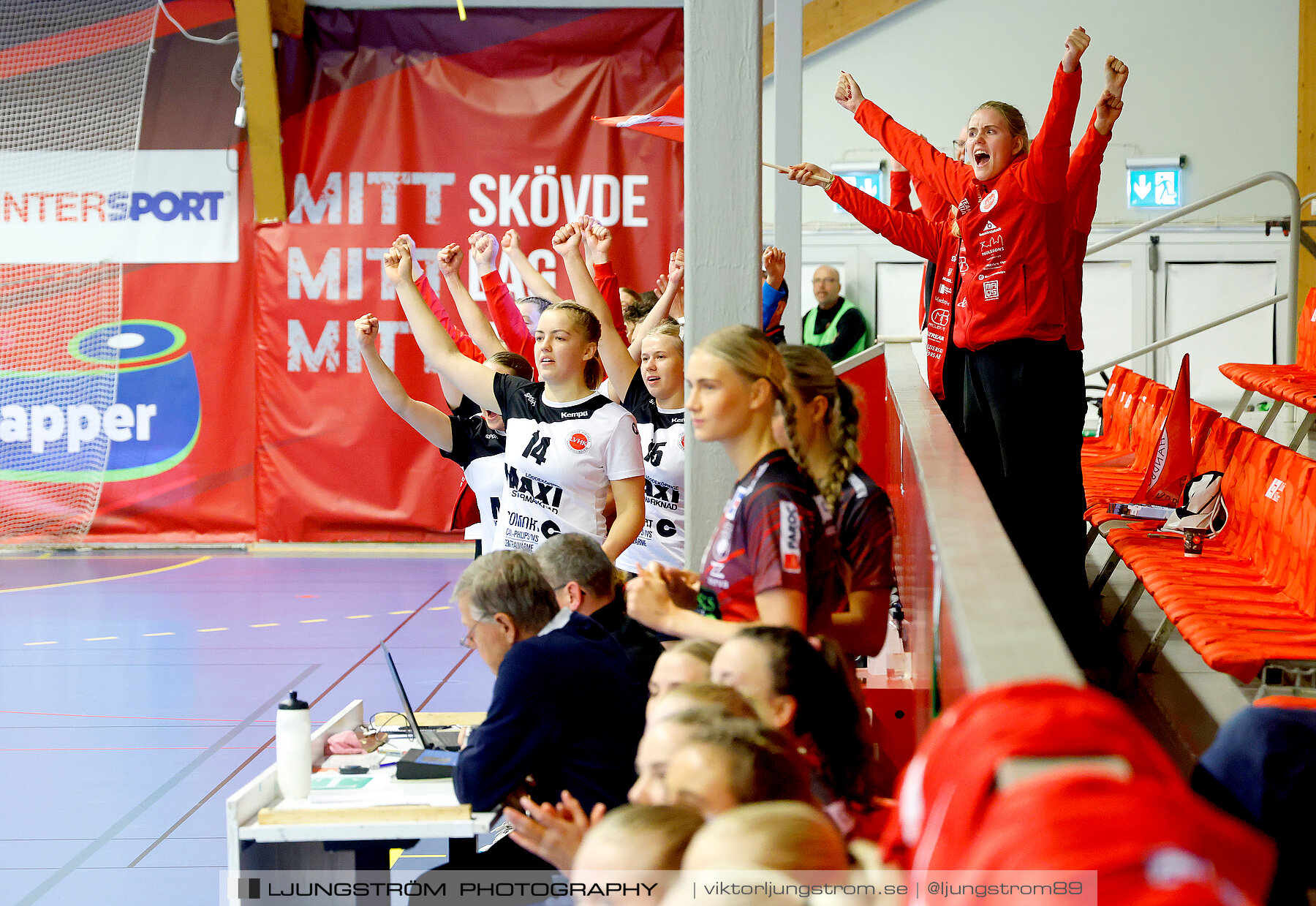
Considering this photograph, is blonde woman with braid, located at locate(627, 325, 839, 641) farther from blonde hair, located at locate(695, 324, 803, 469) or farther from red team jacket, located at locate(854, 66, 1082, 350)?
red team jacket, located at locate(854, 66, 1082, 350)

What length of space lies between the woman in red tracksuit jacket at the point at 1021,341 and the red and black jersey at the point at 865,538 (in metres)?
1.45

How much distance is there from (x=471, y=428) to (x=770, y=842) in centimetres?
389

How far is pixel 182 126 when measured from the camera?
34.4 ft

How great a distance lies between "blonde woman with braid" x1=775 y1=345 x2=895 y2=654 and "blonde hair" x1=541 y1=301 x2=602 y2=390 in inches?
52.1

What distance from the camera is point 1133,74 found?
10.5 m

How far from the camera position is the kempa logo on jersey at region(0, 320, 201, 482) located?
10.4m

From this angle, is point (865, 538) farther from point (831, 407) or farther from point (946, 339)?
point (946, 339)

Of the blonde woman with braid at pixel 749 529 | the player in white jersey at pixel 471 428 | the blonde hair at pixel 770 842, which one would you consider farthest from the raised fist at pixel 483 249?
the blonde hair at pixel 770 842

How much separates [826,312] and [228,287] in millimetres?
5025

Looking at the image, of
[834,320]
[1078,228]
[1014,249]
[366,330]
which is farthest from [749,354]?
[834,320]

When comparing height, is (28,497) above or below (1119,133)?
below

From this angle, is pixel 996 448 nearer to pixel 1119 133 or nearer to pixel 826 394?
pixel 826 394

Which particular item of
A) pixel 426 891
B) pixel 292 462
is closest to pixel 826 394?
pixel 426 891

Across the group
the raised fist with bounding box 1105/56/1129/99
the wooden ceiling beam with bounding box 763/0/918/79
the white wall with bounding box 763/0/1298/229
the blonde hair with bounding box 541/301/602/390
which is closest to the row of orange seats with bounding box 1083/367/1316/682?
the raised fist with bounding box 1105/56/1129/99
